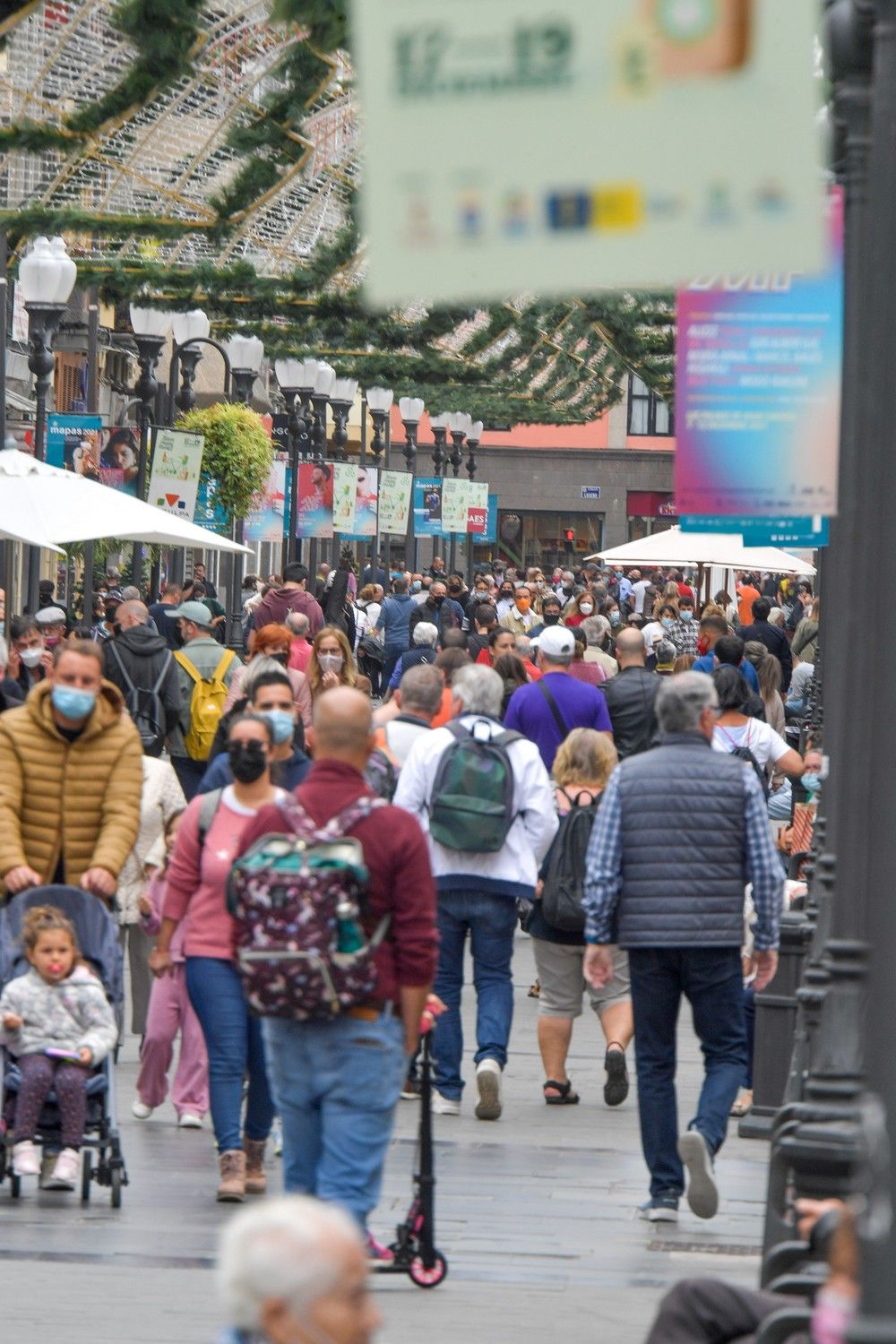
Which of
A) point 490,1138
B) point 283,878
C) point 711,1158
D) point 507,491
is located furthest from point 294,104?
point 507,491

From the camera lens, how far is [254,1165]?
8844mm

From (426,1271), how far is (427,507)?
1569 inches

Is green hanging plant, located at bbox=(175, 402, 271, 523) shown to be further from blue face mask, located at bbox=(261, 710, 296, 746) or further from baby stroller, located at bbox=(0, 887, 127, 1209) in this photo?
baby stroller, located at bbox=(0, 887, 127, 1209)

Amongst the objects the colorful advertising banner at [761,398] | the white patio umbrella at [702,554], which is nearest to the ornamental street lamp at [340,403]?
the white patio umbrella at [702,554]

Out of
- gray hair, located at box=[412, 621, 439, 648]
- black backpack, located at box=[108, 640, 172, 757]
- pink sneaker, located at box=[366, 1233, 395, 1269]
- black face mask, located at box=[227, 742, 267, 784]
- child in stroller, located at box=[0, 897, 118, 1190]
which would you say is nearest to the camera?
pink sneaker, located at box=[366, 1233, 395, 1269]

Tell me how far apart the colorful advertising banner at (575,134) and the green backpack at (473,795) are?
7058mm

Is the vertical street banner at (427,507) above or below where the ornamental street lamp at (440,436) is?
below

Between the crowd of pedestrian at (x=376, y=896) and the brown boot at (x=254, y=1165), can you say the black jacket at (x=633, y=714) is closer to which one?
the crowd of pedestrian at (x=376, y=896)

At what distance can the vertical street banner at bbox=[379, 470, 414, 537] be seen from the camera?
37.9m

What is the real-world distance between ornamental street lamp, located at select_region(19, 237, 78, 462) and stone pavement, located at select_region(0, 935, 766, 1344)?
10.4 m

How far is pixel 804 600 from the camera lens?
38.1 m

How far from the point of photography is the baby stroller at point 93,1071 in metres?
8.57

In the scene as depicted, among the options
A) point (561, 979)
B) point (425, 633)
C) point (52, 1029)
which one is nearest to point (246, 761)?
point (52, 1029)

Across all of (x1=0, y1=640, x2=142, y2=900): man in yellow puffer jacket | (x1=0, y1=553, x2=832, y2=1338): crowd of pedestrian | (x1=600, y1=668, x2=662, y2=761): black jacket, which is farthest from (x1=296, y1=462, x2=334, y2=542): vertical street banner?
(x1=0, y1=640, x2=142, y2=900): man in yellow puffer jacket
